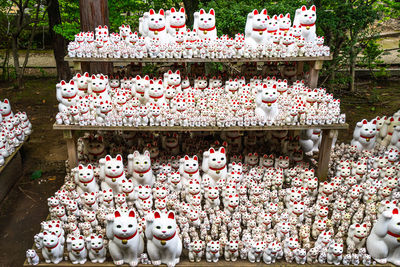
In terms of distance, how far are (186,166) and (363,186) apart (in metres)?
2.46

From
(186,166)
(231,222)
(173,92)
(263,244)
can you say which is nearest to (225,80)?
(173,92)

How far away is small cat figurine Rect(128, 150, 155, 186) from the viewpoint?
→ 5.10 meters

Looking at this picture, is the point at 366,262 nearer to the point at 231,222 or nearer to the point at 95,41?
the point at 231,222

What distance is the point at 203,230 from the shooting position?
4.49 meters

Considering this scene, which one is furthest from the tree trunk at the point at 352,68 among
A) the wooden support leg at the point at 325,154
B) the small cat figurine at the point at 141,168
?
the small cat figurine at the point at 141,168

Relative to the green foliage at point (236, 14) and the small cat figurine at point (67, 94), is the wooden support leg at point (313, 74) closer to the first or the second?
the green foliage at point (236, 14)

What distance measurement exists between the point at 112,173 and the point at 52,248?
1.25m

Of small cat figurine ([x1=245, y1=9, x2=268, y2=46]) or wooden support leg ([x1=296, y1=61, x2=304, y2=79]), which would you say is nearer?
small cat figurine ([x1=245, y1=9, x2=268, y2=46])

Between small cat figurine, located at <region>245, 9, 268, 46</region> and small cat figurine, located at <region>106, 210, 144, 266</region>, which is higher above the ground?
small cat figurine, located at <region>245, 9, 268, 46</region>

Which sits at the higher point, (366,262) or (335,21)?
(335,21)

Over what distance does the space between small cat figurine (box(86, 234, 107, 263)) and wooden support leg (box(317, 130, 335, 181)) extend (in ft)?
11.1

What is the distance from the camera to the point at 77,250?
405 cm

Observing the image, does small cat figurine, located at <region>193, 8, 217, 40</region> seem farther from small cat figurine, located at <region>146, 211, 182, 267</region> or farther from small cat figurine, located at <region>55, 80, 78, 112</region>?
small cat figurine, located at <region>146, 211, 182, 267</region>

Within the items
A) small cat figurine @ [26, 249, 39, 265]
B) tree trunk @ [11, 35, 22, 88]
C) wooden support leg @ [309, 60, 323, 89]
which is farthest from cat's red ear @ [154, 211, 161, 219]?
tree trunk @ [11, 35, 22, 88]
